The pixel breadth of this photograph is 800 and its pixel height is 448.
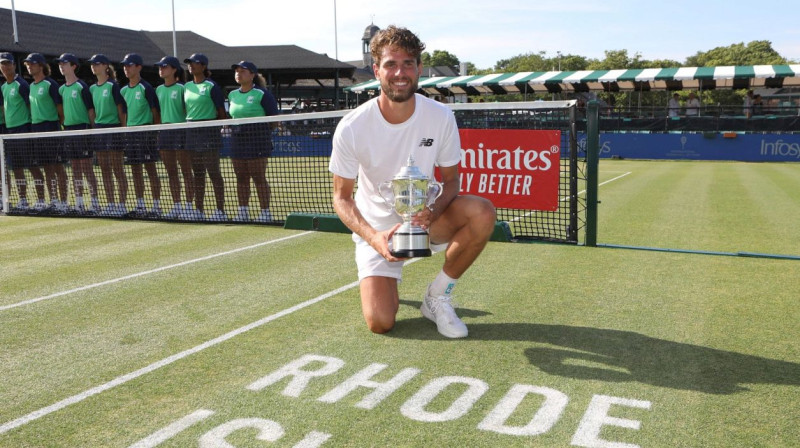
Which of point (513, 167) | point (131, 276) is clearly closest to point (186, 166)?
point (131, 276)

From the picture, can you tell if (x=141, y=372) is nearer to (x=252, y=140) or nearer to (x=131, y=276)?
(x=131, y=276)

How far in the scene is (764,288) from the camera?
18.9 feet

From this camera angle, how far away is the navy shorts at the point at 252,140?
9.75 metres

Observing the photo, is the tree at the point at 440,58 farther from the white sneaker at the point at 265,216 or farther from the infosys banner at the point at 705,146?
the white sneaker at the point at 265,216

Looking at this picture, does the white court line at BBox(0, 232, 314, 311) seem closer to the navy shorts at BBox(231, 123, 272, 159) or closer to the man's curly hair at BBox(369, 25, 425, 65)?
the navy shorts at BBox(231, 123, 272, 159)

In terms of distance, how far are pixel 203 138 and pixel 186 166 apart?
694mm

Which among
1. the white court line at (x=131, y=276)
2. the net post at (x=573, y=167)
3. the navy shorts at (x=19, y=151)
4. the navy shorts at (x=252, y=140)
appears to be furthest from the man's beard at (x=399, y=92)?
the navy shorts at (x=19, y=151)

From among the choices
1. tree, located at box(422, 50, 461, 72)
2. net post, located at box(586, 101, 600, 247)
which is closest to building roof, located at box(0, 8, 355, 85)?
net post, located at box(586, 101, 600, 247)

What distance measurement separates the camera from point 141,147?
10.7m

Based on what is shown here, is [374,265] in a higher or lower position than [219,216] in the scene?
higher

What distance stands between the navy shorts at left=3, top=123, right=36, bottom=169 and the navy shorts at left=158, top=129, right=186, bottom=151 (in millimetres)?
2982

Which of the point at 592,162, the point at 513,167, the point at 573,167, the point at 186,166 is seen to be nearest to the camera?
the point at 592,162

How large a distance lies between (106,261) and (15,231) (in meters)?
3.35

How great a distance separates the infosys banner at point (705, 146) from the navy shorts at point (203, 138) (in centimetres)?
2270
